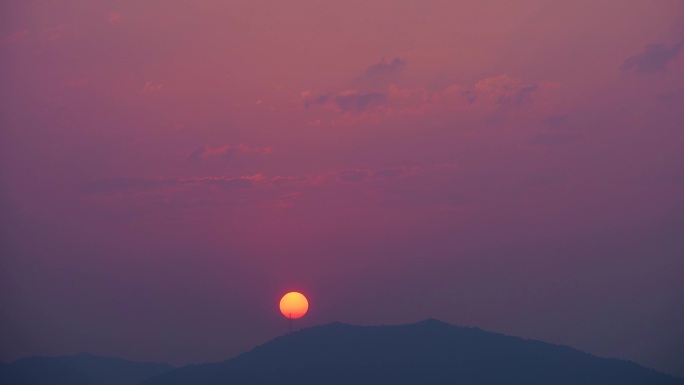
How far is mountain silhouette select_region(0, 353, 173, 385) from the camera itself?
209 feet

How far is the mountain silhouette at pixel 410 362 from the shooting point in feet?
178

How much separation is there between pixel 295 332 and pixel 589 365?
23.5 metres

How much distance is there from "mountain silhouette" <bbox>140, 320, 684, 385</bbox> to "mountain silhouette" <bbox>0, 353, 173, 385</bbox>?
28.9 ft

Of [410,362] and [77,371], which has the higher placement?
[77,371]

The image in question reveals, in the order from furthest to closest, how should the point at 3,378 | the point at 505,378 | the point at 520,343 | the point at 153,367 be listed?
the point at 153,367
the point at 3,378
the point at 520,343
the point at 505,378

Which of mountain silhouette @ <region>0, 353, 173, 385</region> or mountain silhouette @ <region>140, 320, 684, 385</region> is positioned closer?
mountain silhouette @ <region>140, 320, 684, 385</region>

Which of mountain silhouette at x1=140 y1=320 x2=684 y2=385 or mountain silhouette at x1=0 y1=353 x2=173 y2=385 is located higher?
mountain silhouette at x1=0 y1=353 x2=173 y2=385

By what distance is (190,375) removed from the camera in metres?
57.7

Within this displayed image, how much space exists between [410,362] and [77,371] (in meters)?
32.7

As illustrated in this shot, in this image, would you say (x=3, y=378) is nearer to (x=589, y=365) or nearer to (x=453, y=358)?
(x=453, y=358)

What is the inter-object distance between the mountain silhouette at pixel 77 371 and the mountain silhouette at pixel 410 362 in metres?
8.80

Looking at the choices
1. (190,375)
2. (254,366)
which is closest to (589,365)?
(254,366)

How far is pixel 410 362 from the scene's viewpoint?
56031 mm

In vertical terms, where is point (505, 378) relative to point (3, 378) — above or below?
below
